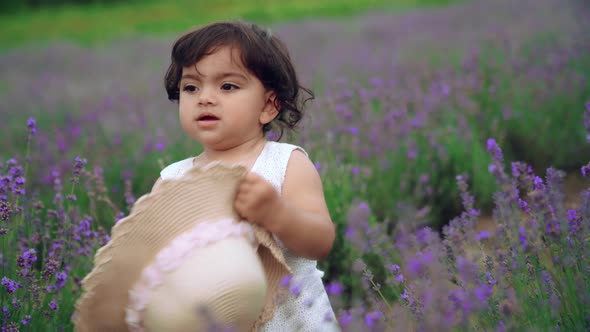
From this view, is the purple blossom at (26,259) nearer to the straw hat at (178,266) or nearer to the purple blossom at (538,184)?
the straw hat at (178,266)

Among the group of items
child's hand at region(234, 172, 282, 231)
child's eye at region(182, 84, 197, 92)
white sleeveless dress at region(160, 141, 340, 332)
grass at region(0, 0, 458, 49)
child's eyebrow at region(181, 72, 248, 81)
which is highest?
child's eyebrow at region(181, 72, 248, 81)

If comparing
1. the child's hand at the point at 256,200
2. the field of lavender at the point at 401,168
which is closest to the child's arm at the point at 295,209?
the child's hand at the point at 256,200

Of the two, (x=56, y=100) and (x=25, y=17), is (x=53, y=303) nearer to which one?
(x=56, y=100)

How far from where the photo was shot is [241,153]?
1.95 metres

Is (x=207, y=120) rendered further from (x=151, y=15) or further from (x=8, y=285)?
(x=151, y=15)

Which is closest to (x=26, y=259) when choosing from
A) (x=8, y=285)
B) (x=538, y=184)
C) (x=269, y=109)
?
(x=8, y=285)

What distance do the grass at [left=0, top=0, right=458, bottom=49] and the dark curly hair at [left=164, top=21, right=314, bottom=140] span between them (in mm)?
14480

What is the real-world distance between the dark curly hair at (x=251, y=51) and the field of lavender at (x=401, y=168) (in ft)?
1.90

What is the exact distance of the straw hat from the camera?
1339mm

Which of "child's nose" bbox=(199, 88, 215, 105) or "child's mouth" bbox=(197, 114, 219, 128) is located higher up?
"child's nose" bbox=(199, 88, 215, 105)

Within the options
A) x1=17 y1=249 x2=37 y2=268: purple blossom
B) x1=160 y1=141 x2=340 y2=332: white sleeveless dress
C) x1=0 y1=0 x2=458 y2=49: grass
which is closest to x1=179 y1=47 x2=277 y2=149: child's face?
x1=160 y1=141 x2=340 y2=332: white sleeveless dress

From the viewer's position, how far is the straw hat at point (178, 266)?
134 centimetres

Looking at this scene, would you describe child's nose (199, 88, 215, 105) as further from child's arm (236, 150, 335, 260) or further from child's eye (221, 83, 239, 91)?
child's arm (236, 150, 335, 260)

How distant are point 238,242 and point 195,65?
0.71 m
